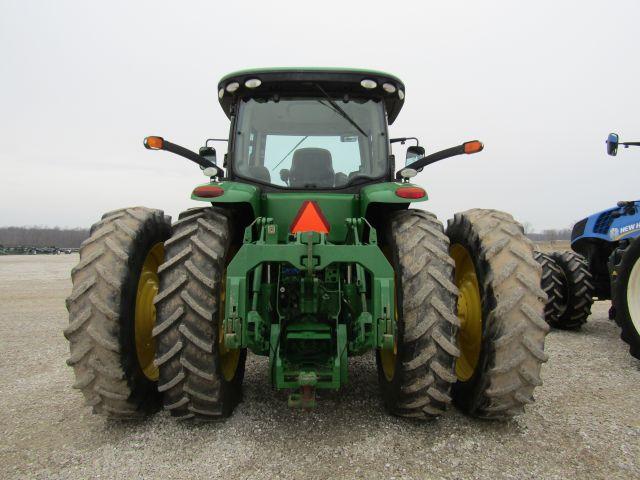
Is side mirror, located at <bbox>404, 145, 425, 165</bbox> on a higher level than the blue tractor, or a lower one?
higher

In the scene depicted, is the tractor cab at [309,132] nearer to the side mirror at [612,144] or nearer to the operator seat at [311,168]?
the operator seat at [311,168]

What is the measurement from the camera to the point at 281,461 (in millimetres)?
2477

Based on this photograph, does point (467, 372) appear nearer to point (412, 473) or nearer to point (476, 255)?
point (476, 255)

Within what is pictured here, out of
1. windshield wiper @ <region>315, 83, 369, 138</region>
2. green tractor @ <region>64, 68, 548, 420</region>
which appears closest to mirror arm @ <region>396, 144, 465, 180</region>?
green tractor @ <region>64, 68, 548, 420</region>

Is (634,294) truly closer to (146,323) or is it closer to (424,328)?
(424,328)

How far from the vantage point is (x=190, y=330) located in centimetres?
264

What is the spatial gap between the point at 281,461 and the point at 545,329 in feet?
5.26

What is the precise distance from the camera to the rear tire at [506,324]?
262 centimetres

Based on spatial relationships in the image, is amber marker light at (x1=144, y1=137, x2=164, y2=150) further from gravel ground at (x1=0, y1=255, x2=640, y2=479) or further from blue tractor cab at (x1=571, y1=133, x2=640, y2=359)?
blue tractor cab at (x1=571, y1=133, x2=640, y2=359)

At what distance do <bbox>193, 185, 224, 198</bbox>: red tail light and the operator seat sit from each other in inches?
29.7

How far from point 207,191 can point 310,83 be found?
116 centimetres

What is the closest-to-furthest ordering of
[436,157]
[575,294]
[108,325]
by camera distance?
Answer: [108,325] < [436,157] < [575,294]

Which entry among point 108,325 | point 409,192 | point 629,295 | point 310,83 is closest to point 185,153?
point 310,83

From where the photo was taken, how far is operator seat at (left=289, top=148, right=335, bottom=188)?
357 centimetres
